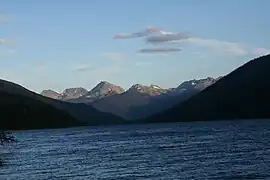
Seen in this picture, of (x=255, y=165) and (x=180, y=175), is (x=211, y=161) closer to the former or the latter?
(x=255, y=165)

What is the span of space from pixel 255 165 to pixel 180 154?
2518cm

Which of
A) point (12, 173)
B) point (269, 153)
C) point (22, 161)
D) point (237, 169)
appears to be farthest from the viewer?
point (22, 161)

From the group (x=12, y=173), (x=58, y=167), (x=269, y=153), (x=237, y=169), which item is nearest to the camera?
(x=237, y=169)

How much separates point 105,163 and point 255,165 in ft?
74.8

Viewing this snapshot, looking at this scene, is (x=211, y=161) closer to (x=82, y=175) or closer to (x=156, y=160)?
(x=156, y=160)

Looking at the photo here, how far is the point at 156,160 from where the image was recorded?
8194 cm

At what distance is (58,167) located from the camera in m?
79.1

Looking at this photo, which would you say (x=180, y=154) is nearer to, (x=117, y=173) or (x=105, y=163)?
(x=105, y=163)

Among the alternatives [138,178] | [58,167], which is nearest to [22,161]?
[58,167]

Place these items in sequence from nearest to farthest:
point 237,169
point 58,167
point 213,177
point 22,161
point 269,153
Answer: point 213,177 < point 237,169 < point 58,167 < point 269,153 < point 22,161

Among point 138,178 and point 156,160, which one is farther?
point 156,160

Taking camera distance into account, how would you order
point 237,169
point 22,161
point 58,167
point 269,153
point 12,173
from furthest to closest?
point 22,161 < point 269,153 < point 58,167 < point 12,173 < point 237,169

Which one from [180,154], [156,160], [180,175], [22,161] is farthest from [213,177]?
[22,161]

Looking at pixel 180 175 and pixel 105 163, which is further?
pixel 105 163
